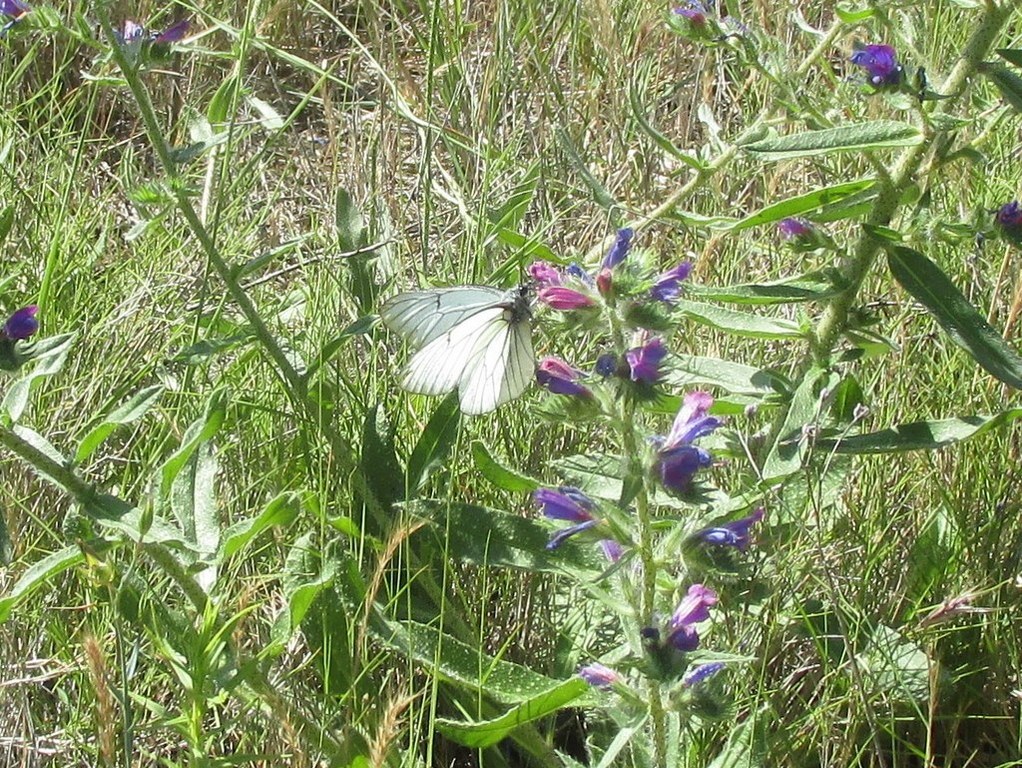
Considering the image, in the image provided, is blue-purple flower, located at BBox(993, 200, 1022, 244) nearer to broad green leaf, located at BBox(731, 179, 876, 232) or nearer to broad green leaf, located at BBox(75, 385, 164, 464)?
broad green leaf, located at BBox(731, 179, 876, 232)

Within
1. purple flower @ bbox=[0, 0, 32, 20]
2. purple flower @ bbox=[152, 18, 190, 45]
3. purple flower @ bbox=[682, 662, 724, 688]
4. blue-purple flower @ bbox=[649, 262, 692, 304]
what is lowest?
purple flower @ bbox=[682, 662, 724, 688]


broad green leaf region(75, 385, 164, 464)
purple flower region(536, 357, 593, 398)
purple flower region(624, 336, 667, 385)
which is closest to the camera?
purple flower region(624, 336, 667, 385)

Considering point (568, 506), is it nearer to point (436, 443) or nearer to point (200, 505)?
point (436, 443)

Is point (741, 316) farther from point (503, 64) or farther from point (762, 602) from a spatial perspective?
point (503, 64)

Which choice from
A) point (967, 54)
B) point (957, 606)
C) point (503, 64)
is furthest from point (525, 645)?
point (503, 64)

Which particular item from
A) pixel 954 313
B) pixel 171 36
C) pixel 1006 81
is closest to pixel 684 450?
pixel 954 313

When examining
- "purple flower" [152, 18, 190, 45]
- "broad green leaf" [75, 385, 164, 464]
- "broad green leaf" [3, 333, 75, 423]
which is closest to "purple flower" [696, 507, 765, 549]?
"broad green leaf" [75, 385, 164, 464]

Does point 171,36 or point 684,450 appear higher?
point 171,36
